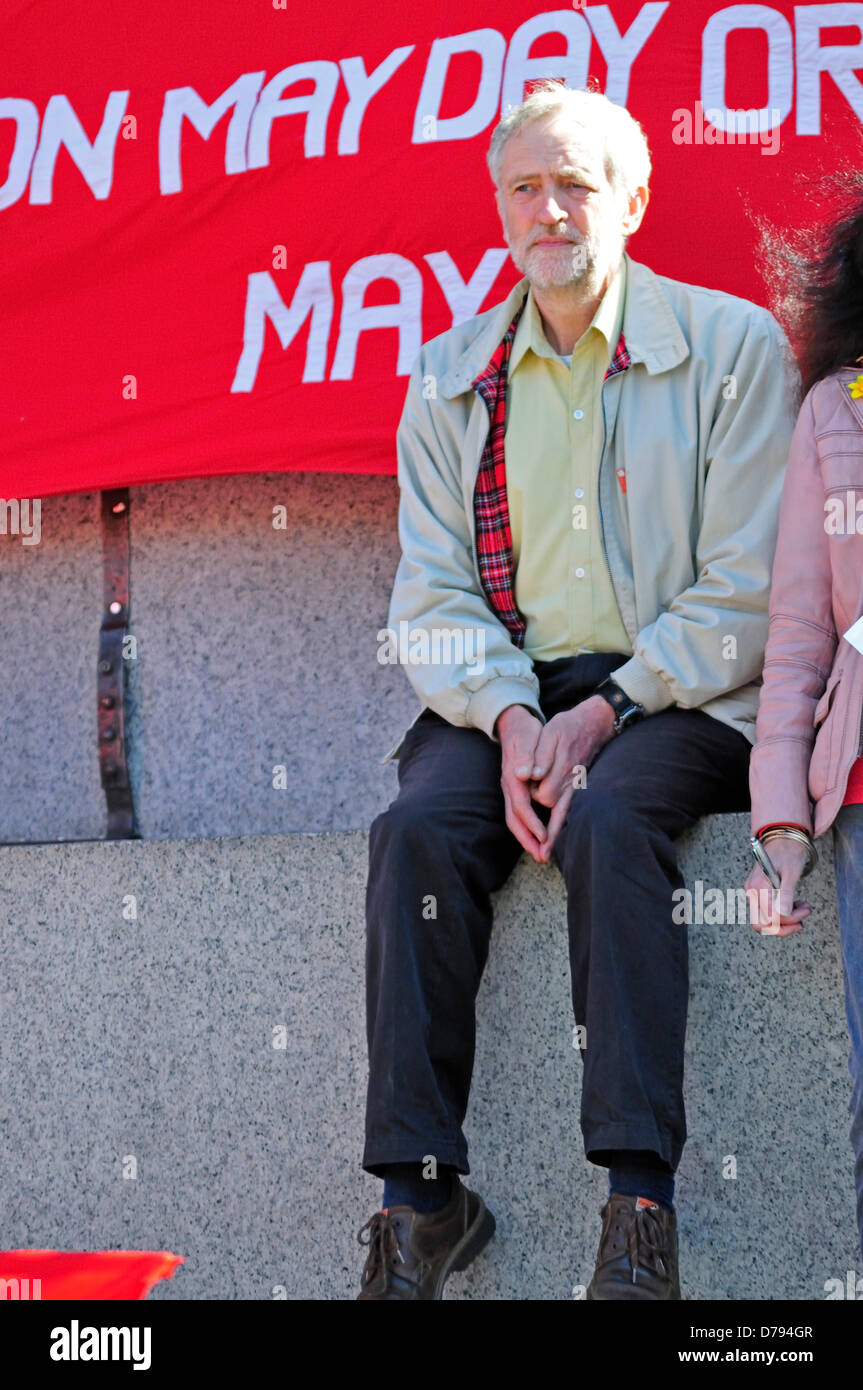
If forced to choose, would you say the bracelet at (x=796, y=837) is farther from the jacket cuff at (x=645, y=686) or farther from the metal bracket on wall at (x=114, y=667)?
the metal bracket on wall at (x=114, y=667)

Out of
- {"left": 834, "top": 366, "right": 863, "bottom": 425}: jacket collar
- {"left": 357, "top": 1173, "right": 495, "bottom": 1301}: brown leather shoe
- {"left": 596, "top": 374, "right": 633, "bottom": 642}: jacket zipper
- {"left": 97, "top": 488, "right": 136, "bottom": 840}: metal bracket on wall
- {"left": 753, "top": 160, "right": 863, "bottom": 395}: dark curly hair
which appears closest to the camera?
{"left": 357, "top": 1173, "right": 495, "bottom": 1301}: brown leather shoe

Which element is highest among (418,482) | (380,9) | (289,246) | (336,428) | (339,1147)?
(380,9)

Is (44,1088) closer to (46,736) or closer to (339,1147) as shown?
(339,1147)

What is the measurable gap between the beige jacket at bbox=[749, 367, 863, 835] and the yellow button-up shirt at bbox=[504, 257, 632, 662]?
0.41 metres

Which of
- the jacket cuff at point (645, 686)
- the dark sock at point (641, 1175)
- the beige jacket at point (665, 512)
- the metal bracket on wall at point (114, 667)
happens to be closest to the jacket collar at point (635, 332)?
the beige jacket at point (665, 512)

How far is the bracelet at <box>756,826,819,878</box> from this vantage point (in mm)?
2596

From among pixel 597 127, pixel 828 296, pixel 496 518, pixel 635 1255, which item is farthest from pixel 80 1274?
pixel 597 127

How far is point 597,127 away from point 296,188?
79cm

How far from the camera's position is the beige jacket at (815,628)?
260cm

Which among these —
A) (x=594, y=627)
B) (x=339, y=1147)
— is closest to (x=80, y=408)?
(x=594, y=627)

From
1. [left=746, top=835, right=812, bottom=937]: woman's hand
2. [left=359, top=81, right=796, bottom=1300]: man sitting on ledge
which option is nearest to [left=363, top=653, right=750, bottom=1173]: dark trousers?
[left=359, top=81, right=796, bottom=1300]: man sitting on ledge

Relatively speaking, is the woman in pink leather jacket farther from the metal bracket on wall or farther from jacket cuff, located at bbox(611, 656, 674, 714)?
the metal bracket on wall

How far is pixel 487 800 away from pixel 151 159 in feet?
5.69

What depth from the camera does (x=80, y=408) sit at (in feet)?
12.6
